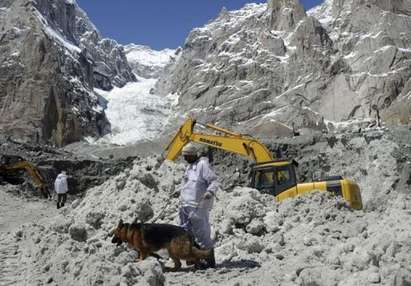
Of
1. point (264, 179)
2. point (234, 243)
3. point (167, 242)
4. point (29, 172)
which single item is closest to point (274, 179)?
point (264, 179)

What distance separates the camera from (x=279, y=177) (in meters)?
12.7

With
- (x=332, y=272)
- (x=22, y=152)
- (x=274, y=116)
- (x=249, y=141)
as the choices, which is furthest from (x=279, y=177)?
(x=274, y=116)

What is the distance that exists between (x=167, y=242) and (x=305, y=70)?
8744 centimetres

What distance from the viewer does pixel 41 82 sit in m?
82.1

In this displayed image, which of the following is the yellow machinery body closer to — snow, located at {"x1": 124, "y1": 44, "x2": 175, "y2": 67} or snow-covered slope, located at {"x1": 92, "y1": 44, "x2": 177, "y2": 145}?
snow-covered slope, located at {"x1": 92, "y1": 44, "x2": 177, "y2": 145}

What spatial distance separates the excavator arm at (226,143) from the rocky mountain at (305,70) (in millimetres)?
56293

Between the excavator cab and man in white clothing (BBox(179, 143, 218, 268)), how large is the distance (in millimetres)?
6259

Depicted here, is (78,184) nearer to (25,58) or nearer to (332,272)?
(332,272)

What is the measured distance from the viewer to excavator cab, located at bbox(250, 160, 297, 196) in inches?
491

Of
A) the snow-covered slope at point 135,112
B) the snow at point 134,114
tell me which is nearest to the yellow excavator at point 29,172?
the snow at point 134,114

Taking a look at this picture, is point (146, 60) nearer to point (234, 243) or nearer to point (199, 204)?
point (234, 243)

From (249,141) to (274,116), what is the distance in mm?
66921

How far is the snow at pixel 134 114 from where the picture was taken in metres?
97.2

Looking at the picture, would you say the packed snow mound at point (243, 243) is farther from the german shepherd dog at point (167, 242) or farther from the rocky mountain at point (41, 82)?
the rocky mountain at point (41, 82)
